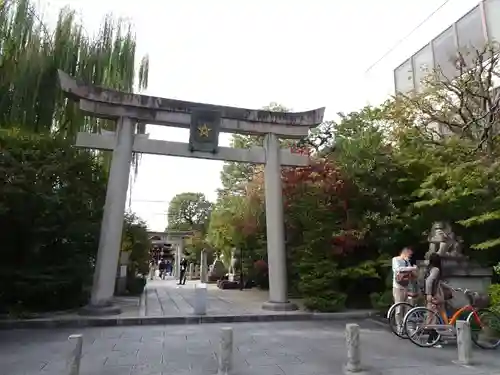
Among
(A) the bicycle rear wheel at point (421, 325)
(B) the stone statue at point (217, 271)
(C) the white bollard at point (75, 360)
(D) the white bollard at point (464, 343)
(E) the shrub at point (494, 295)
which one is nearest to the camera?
(C) the white bollard at point (75, 360)

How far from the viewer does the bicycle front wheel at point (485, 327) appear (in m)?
6.91

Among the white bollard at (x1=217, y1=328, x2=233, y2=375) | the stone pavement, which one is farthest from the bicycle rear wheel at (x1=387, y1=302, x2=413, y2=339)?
the white bollard at (x1=217, y1=328, x2=233, y2=375)

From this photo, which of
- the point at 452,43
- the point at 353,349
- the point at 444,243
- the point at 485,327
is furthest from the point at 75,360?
the point at 452,43

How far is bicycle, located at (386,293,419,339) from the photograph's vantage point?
7309 mm

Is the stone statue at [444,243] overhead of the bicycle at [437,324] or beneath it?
overhead

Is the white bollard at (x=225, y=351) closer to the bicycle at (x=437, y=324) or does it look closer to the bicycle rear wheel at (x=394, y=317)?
the bicycle at (x=437, y=324)

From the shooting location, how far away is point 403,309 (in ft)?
24.6

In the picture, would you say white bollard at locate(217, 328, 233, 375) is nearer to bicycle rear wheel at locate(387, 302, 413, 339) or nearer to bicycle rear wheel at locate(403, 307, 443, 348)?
bicycle rear wheel at locate(403, 307, 443, 348)

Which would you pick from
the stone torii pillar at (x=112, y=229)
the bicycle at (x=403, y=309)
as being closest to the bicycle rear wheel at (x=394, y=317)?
the bicycle at (x=403, y=309)

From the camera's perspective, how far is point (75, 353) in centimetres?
453

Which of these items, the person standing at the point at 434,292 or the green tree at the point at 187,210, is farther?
the green tree at the point at 187,210

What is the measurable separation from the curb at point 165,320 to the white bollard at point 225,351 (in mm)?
4569

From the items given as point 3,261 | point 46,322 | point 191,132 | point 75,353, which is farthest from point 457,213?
point 3,261

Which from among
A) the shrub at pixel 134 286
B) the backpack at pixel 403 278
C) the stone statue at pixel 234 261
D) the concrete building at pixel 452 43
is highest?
the concrete building at pixel 452 43
